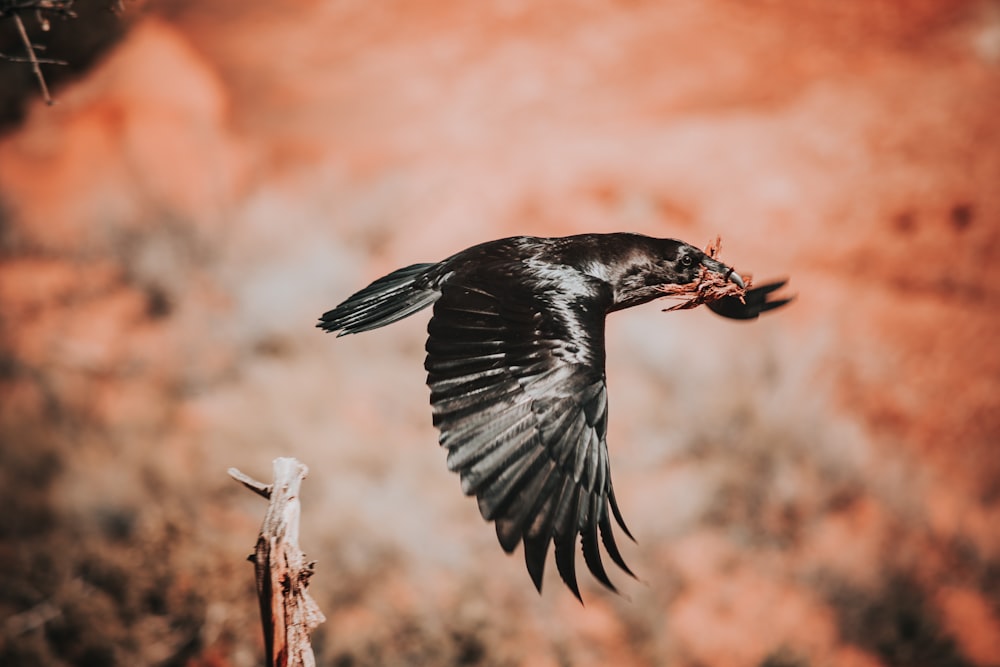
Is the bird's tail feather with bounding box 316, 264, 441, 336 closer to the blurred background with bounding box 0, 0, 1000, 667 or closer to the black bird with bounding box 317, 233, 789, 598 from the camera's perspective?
the black bird with bounding box 317, 233, 789, 598

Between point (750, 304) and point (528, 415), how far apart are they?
1.53m

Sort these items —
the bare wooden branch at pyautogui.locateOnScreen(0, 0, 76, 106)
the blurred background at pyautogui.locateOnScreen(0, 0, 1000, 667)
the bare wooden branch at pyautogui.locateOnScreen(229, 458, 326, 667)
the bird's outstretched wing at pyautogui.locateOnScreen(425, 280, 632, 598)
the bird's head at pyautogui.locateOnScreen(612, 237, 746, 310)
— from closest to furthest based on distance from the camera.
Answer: the bird's outstretched wing at pyautogui.locateOnScreen(425, 280, 632, 598)
the bare wooden branch at pyautogui.locateOnScreen(0, 0, 76, 106)
the bare wooden branch at pyautogui.locateOnScreen(229, 458, 326, 667)
the bird's head at pyautogui.locateOnScreen(612, 237, 746, 310)
the blurred background at pyautogui.locateOnScreen(0, 0, 1000, 667)

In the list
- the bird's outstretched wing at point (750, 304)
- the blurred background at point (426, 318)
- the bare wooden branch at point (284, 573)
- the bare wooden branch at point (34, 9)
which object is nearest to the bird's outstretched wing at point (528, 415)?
the bare wooden branch at point (284, 573)

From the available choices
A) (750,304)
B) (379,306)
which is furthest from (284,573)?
(750,304)

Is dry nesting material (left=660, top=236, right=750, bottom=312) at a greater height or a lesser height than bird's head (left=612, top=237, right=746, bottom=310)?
lesser

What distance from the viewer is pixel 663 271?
298cm

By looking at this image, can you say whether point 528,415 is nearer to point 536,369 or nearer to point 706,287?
point 536,369

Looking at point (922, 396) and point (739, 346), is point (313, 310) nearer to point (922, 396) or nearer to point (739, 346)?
point (739, 346)

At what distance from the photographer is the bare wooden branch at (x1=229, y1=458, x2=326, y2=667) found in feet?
8.31

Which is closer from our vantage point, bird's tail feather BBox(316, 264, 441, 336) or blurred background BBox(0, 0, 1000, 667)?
bird's tail feather BBox(316, 264, 441, 336)

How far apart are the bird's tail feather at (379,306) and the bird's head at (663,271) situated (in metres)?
0.68

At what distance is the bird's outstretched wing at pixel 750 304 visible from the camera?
3382 mm

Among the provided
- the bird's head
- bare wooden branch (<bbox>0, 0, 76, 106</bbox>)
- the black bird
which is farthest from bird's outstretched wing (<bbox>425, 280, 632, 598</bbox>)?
bare wooden branch (<bbox>0, 0, 76, 106</bbox>)

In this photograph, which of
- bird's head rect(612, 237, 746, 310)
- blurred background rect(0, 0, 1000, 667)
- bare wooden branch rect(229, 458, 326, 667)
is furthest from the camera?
blurred background rect(0, 0, 1000, 667)
